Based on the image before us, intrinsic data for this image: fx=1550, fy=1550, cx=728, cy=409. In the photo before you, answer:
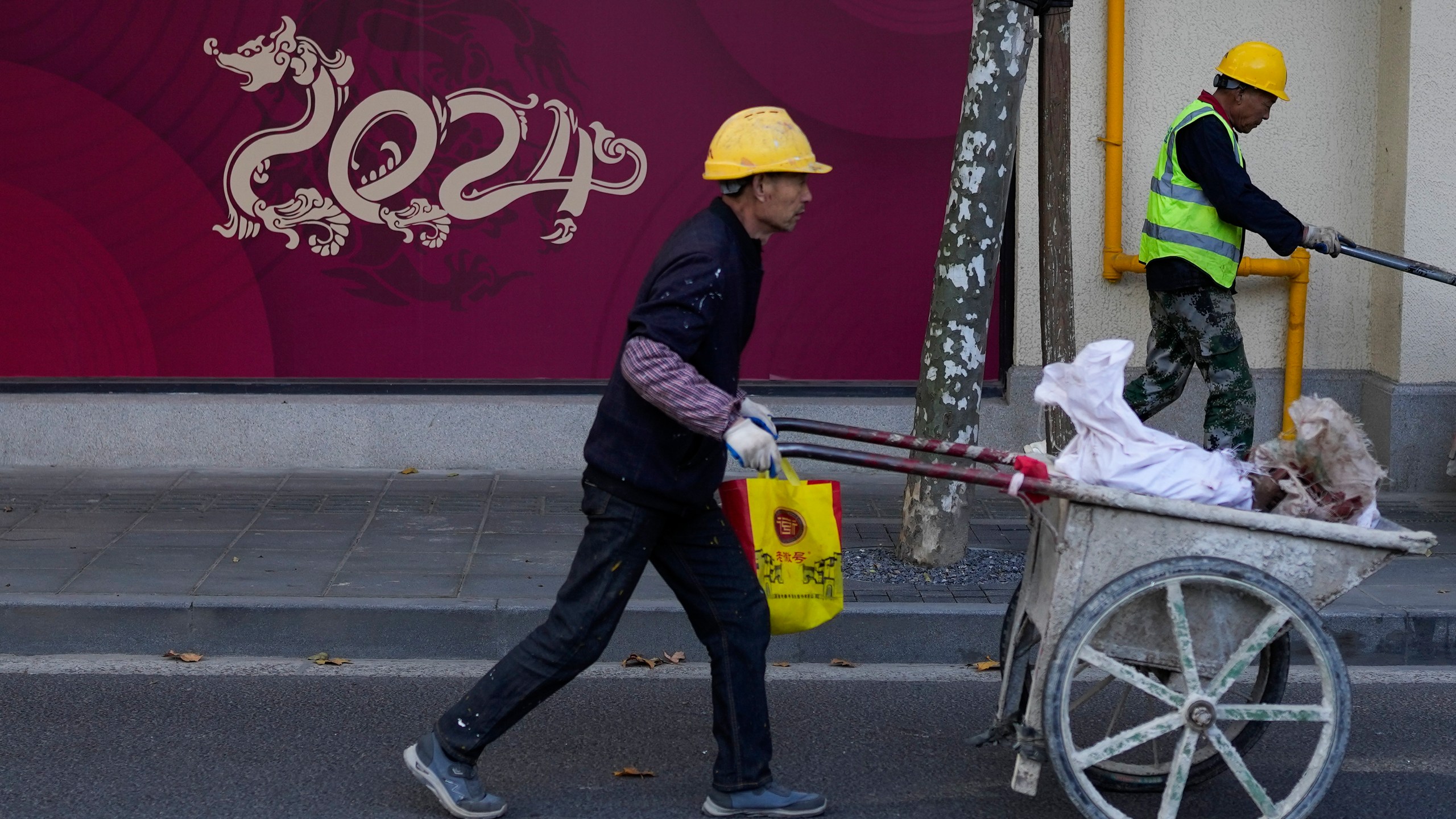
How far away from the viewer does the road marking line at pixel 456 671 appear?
5.18m

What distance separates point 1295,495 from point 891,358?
14.3ft

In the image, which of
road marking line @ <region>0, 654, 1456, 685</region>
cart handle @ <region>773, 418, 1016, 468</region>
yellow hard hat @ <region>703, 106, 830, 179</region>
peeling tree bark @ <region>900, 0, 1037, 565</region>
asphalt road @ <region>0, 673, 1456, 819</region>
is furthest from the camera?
peeling tree bark @ <region>900, 0, 1037, 565</region>

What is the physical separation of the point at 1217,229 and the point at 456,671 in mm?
3378

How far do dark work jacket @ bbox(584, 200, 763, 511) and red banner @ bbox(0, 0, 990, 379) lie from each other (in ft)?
13.7

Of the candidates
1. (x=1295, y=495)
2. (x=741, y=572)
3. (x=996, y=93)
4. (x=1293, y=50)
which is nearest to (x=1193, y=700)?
(x=1295, y=495)

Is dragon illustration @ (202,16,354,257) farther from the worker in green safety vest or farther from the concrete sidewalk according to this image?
the worker in green safety vest

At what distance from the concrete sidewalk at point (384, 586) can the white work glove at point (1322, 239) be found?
4.28 feet

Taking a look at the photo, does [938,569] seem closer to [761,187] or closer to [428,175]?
[761,187]

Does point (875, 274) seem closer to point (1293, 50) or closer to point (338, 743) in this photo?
point (1293, 50)

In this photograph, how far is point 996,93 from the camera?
582cm

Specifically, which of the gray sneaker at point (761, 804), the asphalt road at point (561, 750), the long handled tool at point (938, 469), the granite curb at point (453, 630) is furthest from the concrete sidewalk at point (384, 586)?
the long handled tool at point (938, 469)

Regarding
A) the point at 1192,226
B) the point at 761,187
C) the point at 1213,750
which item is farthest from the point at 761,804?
the point at 1192,226

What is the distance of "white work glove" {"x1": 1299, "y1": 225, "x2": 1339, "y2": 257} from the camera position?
6.03 meters

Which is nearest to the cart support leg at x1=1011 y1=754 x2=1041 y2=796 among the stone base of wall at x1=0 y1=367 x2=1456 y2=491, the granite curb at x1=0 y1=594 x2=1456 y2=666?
the granite curb at x1=0 y1=594 x2=1456 y2=666
